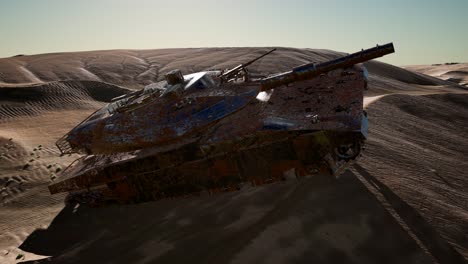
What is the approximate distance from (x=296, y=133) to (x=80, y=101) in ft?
50.1

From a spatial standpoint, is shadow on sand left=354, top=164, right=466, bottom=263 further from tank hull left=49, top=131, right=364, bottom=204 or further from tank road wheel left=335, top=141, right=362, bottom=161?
tank road wheel left=335, top=141, right=362, bottom=161

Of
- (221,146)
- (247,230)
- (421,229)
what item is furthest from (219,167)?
(421,229)

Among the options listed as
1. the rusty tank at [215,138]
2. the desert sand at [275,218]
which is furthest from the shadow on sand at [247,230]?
the rusty tank at [215,138]

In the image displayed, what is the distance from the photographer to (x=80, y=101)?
17828mm

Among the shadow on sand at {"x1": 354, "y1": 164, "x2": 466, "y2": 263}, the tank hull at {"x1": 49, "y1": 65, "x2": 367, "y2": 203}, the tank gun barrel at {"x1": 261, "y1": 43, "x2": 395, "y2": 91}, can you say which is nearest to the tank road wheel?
the tank hull at {"x1": 49, "y1": 65, "x2": 367, "y2": 203}

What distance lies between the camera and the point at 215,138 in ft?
18.7

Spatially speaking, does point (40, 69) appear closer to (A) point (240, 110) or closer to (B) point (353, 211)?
(A) point (240, 110)

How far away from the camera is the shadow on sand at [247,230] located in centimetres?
517

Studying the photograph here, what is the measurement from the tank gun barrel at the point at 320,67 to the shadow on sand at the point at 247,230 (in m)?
2.15

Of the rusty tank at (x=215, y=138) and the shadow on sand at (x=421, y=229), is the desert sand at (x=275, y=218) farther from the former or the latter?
the rusty tank at (x=215, y=138)

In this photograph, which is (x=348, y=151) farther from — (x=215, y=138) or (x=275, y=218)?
(x=215, y=138)

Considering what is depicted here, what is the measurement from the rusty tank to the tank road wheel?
2cm

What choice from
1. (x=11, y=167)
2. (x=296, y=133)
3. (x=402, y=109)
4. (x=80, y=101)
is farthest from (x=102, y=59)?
(x=296, y=133)

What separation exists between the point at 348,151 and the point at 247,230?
211 centimetres
